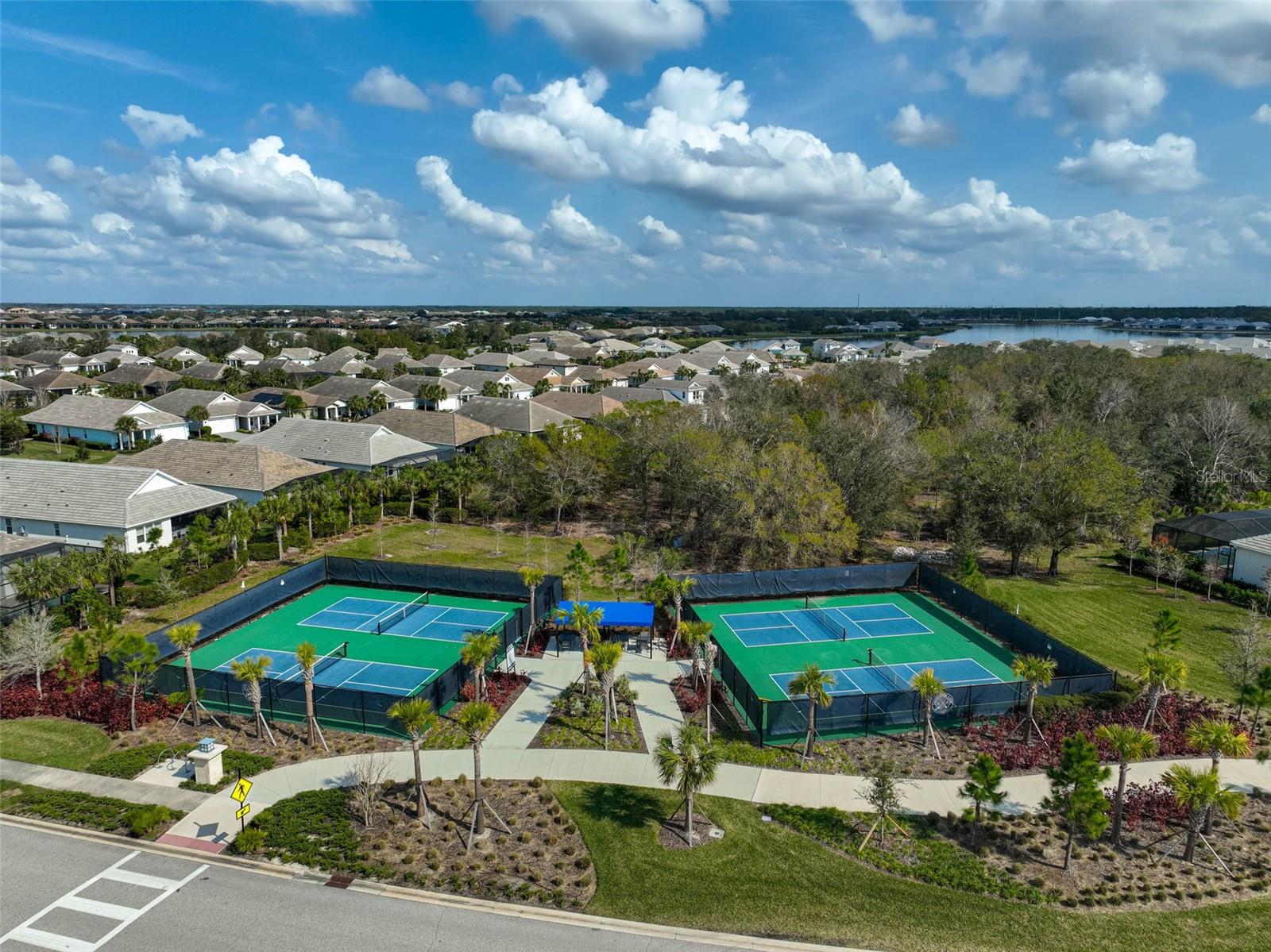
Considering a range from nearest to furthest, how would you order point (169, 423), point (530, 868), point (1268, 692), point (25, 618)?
1. point (530, 868)
2. point (1268, 692)
3. point (25, 618)
4. point (169, 423)

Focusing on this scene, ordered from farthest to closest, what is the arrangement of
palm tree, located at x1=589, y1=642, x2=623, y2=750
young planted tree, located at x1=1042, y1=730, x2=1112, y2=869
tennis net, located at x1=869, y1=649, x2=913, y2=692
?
tennis net, located at x1=869, y1=649, x2=913, y2=692, palm tree, located at x1=589, y1=642, x2=623, y2=750, young planted tree, located at x1=1042, y1=730, x2=1112, y2=869

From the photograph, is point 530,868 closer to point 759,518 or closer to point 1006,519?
point 759,518

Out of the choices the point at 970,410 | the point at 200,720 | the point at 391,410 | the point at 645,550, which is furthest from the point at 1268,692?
the point at 391,410

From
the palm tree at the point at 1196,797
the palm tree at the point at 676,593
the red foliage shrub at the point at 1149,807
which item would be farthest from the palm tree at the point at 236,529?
the palm tree at the point at 1196,797

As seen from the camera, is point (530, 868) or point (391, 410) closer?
point (530, 868)

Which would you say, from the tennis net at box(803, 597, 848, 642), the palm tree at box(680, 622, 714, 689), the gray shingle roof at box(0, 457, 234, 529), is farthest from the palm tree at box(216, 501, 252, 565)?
the tennis net at box(803, 597, 848, 642)

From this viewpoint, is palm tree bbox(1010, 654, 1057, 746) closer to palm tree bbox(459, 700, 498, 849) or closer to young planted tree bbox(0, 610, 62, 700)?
palm tree bbox(459, 700, 498, 849)

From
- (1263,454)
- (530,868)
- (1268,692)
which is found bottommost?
(530,868)
